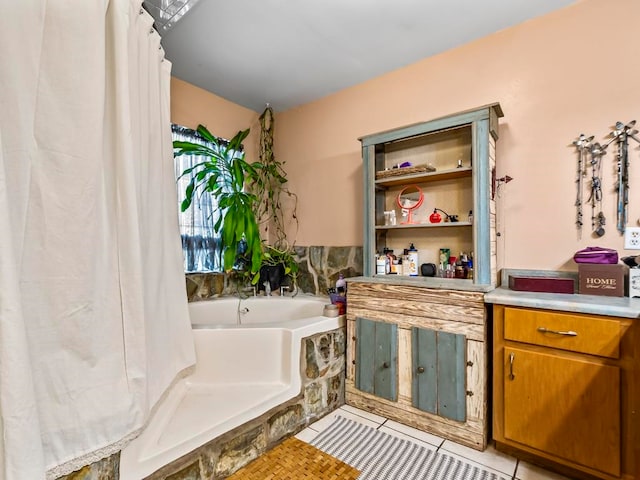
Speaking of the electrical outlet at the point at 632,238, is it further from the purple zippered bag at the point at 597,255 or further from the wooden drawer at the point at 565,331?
the wooden drawer at the point at 565,331

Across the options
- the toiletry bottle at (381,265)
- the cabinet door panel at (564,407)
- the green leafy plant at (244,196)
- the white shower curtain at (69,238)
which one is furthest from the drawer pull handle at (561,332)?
the green leafy plant at (244,196)

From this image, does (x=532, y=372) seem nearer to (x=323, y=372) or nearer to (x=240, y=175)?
(x=323, y=372)

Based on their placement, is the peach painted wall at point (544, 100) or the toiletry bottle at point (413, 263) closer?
the peach painted wall at point (544, 100)

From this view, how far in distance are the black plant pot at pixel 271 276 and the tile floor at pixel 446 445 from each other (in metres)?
1.26

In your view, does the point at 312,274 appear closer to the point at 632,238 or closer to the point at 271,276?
the point at 271,276

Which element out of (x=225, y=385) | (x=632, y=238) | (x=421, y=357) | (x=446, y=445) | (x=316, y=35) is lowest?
(x=446, y=445)

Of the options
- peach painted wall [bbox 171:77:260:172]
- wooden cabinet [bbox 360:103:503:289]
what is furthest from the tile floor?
peach painted wall [bbox 171:77:260:172]

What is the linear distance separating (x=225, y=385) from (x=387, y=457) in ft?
3.19

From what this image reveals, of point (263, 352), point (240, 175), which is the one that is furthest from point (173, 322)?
point (240, 175)

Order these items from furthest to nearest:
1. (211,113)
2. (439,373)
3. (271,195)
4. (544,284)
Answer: (271,195)
(211,113)
(439,373)
(544,284)

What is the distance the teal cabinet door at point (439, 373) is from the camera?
5.69 feet

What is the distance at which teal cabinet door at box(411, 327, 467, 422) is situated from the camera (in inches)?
68.3

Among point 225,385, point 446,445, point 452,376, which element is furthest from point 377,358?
point 225,385

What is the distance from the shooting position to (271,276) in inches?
117
